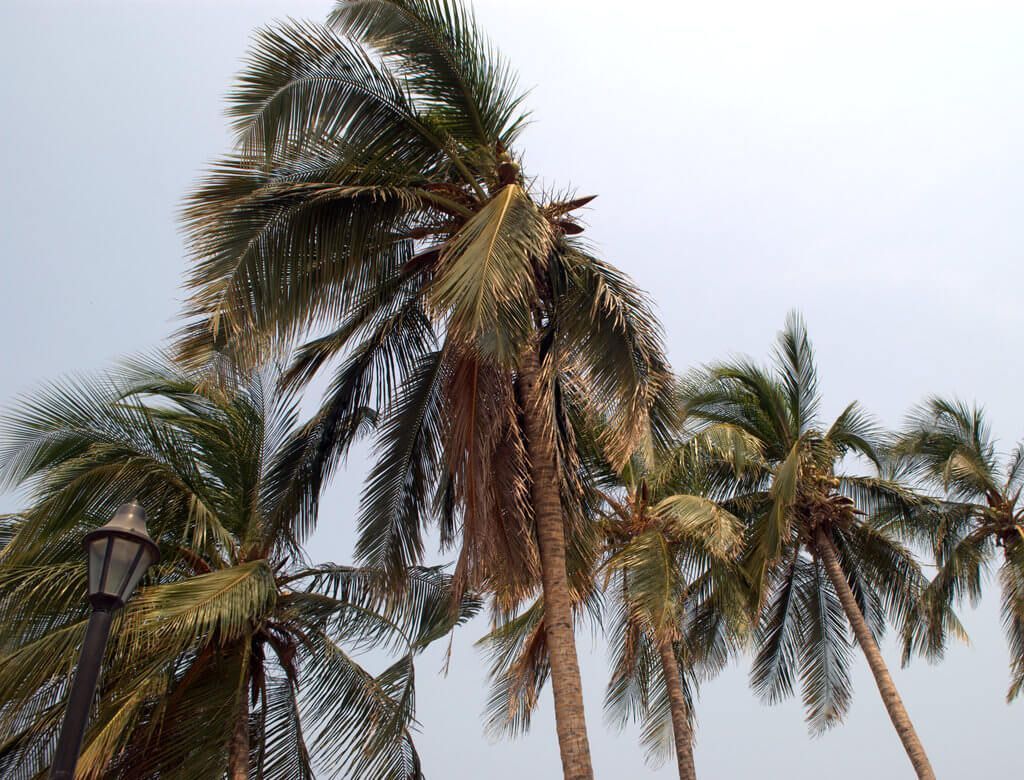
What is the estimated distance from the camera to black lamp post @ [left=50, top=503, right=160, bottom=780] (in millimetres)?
5625

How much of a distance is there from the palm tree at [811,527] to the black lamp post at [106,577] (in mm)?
13400

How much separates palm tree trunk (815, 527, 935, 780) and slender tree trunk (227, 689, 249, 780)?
34.4ft

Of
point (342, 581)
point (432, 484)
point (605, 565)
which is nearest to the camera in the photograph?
point (432, 484)

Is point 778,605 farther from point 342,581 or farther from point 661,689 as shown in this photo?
point 342,581

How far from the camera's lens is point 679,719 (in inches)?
645

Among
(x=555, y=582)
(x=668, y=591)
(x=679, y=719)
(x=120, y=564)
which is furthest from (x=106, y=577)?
(x=679, y=719)

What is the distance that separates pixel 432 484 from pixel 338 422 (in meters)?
1.28

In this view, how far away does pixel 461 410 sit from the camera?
396 inches

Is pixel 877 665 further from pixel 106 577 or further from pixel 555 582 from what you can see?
pixel 106 577

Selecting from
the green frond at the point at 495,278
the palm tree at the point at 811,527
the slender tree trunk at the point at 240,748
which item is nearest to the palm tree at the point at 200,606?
the slender tree trunk at the point at 240,748

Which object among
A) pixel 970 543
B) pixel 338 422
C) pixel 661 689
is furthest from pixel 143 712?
pixel 970 543

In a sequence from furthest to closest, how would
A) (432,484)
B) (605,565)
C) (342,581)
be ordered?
1. (605,565)
2. (342,581)
3. (432,484)

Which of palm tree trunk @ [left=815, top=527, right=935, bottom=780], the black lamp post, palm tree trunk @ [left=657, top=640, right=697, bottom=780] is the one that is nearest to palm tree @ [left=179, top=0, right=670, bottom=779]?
the black lamp post

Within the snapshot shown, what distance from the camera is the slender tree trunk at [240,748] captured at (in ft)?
37.8
